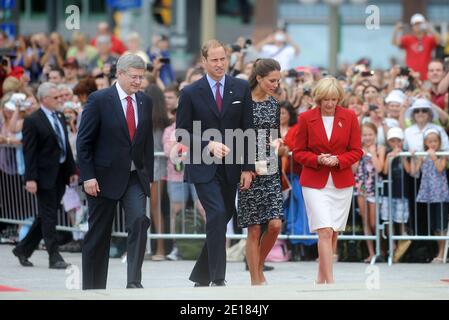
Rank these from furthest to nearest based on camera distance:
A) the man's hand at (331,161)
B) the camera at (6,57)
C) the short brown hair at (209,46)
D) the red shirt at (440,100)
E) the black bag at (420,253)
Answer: the camera at (6,57) < the red shirt at (440,100) < the black bag at (420,253) < the man's hand at (331,161) < the short brown hair at (209,46)

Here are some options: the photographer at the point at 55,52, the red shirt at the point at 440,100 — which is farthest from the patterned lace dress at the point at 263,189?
the photographer at the point at 55,52

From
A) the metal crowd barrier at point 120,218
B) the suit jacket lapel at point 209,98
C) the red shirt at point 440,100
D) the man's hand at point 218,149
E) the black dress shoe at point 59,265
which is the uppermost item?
the suit jacket lapel at point 209,98

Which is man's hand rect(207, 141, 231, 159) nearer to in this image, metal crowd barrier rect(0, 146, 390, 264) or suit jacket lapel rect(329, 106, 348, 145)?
suit jacket lapel rect(329, 106, 348, 145)

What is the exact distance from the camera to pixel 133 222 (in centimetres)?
1123

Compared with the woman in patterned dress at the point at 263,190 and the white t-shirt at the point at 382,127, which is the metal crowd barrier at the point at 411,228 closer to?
the white t-shirt at the point at 382,127

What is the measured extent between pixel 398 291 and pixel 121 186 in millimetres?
2641

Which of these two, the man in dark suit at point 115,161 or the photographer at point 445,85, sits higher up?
A: the photographer at point 445,85

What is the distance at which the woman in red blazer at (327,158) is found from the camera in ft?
38.9

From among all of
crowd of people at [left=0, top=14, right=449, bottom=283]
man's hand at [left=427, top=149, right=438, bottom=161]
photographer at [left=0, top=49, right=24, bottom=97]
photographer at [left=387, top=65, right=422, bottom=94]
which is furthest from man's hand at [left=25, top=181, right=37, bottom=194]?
photographer at [left=387, top=65, right=422, bottom=94]

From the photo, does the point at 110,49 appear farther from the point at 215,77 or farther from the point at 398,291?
the point at 398,291

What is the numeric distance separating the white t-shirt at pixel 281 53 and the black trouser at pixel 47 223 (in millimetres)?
5979

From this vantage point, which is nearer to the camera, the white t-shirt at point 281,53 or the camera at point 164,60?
the camera at point 164,60

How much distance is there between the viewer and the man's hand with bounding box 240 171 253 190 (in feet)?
38.0

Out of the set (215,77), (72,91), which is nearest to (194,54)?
(72,91)
